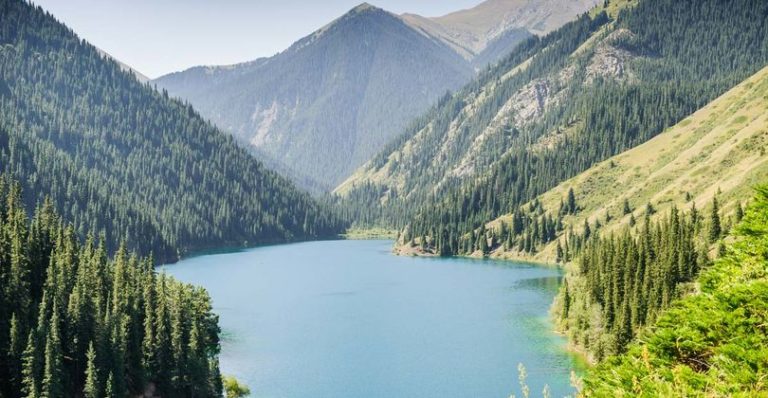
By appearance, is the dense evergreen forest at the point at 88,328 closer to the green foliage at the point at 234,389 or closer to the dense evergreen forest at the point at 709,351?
the green foliage at the point at 234,389

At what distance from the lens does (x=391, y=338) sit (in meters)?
120

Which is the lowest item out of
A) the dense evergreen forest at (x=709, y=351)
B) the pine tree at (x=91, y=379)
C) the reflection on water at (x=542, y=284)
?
the pine tree at (x=91, y=379)

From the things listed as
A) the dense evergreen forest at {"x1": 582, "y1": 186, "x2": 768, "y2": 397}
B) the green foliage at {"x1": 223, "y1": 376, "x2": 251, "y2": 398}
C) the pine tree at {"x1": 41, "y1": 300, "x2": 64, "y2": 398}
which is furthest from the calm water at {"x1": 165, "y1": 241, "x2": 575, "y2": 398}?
the dense evergreen forest at {"x1": 582, "y1": 186, "x2": 768, "y2": 397}

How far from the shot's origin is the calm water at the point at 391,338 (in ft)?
296

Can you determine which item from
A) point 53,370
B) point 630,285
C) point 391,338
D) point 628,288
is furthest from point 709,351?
point 391,338

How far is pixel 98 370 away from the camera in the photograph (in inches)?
2840

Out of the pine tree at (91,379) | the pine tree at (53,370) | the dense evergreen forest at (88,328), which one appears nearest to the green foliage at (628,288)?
the dense evergreen forest at (88,328)

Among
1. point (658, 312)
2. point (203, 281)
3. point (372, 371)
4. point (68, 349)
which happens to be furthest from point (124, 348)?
point (203, 281)

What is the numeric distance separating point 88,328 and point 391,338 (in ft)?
177

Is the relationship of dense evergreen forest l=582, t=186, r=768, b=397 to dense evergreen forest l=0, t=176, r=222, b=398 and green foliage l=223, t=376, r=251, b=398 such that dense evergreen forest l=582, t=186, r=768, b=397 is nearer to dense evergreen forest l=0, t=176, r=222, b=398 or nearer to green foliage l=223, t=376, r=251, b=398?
dense evergreen forest l=0, t=176, r=222, b=398

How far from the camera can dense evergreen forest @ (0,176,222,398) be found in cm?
7156

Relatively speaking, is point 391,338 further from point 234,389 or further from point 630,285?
point 234,389

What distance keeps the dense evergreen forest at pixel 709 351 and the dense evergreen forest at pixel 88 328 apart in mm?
60453

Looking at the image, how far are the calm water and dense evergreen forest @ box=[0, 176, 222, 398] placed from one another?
10497 millimetres
